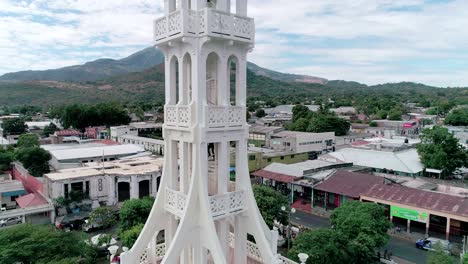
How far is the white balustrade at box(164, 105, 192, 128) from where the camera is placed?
738 centimetres

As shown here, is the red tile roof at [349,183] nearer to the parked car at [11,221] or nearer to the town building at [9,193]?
the parked car at [11,221]

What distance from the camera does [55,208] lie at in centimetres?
2711

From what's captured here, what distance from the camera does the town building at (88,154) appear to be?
127 feet

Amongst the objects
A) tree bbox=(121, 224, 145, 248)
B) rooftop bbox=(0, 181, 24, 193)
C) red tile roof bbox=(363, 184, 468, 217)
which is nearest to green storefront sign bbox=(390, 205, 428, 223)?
red tile roof bbox=(363, 184, 468, 217)

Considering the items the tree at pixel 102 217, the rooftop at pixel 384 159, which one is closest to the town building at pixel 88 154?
the tree at pixel 102 217

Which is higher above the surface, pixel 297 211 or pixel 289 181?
pixel 289 181

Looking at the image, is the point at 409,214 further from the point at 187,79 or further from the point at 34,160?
the point at 34,160

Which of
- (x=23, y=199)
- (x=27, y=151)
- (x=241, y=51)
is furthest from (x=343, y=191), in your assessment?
(x=27, y=151)

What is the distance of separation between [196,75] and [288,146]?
40.9 meters

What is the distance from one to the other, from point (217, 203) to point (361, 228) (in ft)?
42.2

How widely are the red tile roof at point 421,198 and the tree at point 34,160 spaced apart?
3356 centimetres

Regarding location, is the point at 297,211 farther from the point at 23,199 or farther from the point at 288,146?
the point at 23,199

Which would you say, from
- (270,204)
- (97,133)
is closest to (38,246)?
(270,204)

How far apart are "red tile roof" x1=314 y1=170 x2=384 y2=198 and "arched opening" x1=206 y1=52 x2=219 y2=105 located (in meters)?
21.6
